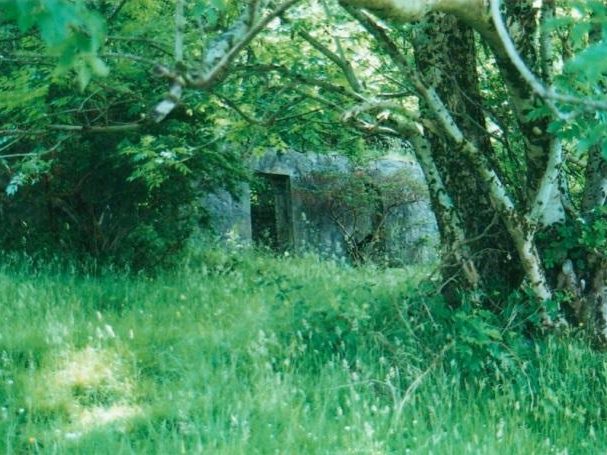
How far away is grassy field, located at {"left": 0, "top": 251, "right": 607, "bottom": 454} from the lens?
14.2ft

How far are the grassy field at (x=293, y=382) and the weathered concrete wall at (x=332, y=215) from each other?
Answer: 6.22m

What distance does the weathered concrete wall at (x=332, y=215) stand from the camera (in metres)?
13.1

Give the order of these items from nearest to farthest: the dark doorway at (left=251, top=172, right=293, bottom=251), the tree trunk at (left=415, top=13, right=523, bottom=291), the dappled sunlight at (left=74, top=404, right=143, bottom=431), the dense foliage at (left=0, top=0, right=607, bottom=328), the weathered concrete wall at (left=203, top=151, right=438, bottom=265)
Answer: the dappled sunlight at (left=74, top=404, right=143, bottom=431), the dense foliage at (left=0, top=0, right=607, bottom=328), the tree trunk at (left=415, top=13, right=523, bottom=291), the weathered concrete wall at (left=203, top=151, right=438, bottom=265), the dark doorway at (left=251, top=172, right=293, bottom=251)

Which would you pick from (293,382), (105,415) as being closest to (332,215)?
(293,382)

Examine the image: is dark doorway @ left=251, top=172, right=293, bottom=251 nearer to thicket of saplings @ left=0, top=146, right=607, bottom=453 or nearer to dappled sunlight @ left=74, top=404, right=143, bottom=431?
thicket of saplings @ left=0, top=146, right=607, bottom=453

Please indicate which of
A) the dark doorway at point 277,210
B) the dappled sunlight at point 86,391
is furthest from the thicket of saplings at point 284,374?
the dark doorway at point 277,210

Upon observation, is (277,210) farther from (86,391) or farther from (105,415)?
(105,415)

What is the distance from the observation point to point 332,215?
1405 cm

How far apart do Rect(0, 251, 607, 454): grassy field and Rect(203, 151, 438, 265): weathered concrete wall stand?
6216 mm

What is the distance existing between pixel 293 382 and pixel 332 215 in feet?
29.6

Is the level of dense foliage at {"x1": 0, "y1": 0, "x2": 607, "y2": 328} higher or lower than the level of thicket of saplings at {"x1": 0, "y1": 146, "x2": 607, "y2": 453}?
higher

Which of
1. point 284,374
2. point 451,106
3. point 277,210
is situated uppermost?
point 451,106

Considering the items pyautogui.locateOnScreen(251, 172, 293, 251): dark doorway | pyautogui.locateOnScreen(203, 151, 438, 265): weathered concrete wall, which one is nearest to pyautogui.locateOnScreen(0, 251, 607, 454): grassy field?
pyautogui.locateOnScreen(203, 151, 438, 265): weathered concrete wall

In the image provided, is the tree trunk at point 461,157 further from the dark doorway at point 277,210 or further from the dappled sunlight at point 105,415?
the dark doorway at point 277,210
